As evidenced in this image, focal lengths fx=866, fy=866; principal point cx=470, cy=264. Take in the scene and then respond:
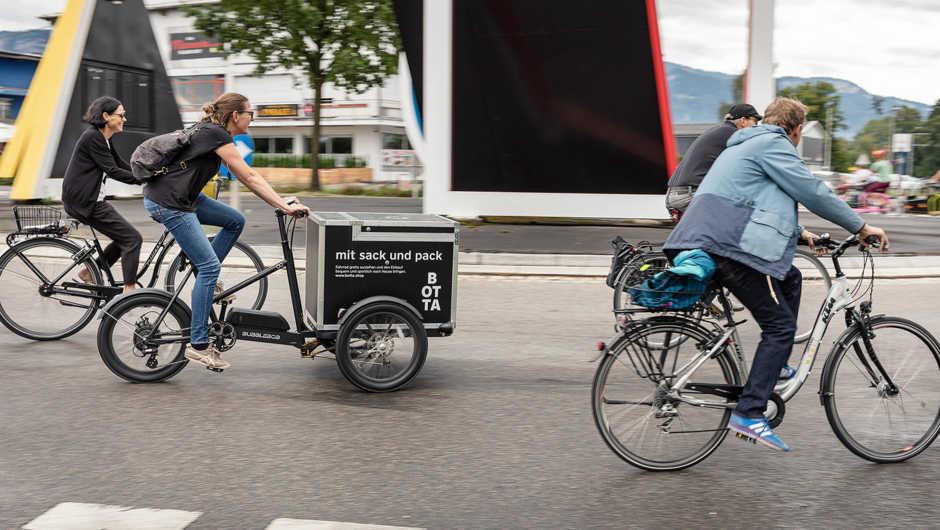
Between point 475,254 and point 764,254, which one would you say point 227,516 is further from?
point 475,254

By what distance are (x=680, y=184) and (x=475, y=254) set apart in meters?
5.30

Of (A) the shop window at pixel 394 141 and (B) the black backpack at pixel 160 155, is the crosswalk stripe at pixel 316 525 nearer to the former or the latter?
(B) the black backpack at pixel 160 155

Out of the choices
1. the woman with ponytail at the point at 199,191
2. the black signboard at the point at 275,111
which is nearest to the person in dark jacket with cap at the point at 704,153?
the woman with ponytail at the point at 199,191

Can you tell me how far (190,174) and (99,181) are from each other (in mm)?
1621

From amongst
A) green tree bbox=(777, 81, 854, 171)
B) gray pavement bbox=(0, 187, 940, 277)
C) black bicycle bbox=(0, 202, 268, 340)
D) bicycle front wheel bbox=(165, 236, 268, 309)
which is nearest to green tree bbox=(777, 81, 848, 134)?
green tree bbox=(777, 81, 854, 171)

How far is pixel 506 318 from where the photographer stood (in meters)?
8.00

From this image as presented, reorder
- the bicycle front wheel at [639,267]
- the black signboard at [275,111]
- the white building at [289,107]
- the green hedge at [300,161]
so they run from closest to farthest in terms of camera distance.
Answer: the bicycle front wheel at [639,267] < the green hedge at [300,161] < the white building at [289,107] < the black signboard at [275,111]

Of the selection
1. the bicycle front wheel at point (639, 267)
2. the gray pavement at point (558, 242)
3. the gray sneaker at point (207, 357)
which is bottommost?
the gray sneaker at point (207, 357)

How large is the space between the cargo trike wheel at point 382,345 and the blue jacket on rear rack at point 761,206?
207 centimetres

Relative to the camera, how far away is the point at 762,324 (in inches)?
156

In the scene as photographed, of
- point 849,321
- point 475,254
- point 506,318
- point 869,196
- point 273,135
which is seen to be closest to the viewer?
point 849,321

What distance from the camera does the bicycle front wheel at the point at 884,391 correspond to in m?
4.08

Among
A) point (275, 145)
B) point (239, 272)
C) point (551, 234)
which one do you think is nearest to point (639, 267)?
point (239, 272)

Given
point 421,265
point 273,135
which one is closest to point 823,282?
point 421,265
